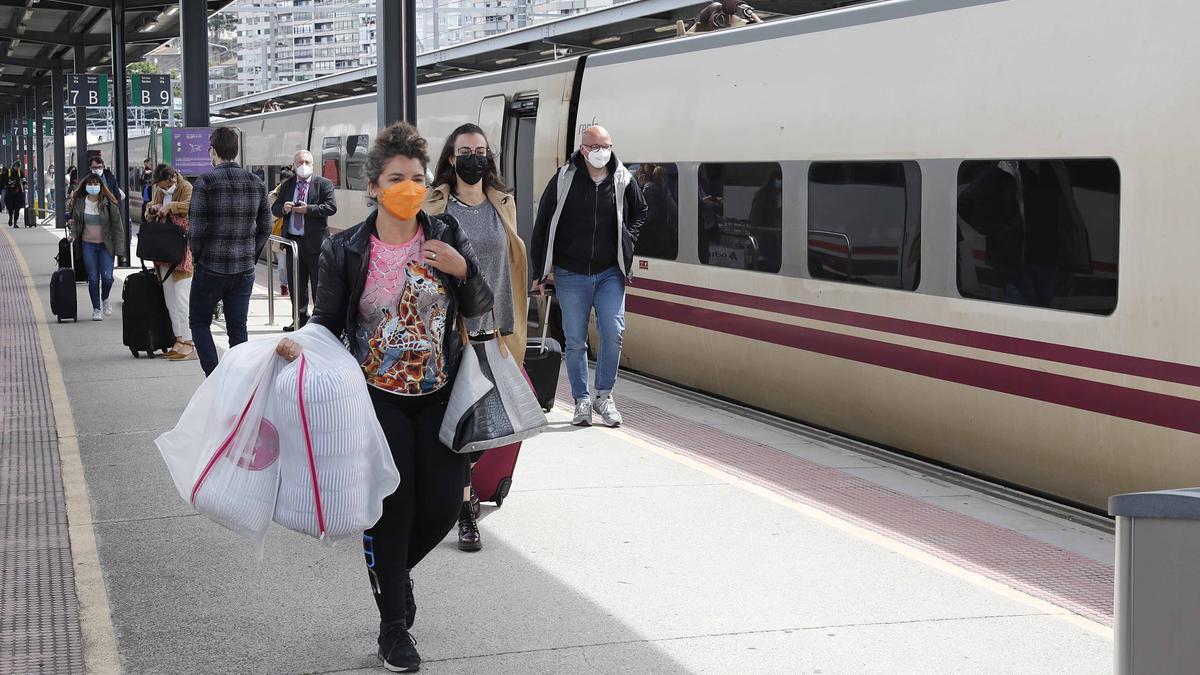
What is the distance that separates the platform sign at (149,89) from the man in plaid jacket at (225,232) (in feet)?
48.6

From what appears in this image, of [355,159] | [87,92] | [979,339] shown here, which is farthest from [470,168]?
[87,92]

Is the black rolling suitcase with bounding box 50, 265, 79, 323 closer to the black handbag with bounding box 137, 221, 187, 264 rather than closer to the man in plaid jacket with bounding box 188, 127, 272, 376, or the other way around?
the black handbag with bounding box 137, 221, 187, 264

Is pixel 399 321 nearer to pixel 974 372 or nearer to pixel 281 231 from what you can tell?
pixel 974 372

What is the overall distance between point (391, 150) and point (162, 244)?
7.31 meters

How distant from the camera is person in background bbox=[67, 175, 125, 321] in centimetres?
1380

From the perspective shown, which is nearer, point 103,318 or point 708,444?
point 708,444

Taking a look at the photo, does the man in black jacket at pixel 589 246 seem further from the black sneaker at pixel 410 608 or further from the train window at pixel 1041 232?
the black sneaker at pixel 410 608

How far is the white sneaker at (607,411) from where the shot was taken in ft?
27.5

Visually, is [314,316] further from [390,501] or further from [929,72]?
[929,72]

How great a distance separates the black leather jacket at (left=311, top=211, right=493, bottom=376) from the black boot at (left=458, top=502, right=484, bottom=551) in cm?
142

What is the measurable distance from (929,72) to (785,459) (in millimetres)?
2148

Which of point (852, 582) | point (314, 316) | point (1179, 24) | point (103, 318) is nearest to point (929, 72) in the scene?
point (1179, 24)

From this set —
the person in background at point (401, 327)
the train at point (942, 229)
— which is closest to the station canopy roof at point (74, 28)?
the train at point (942, 229)

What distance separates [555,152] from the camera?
1184 centimetres
